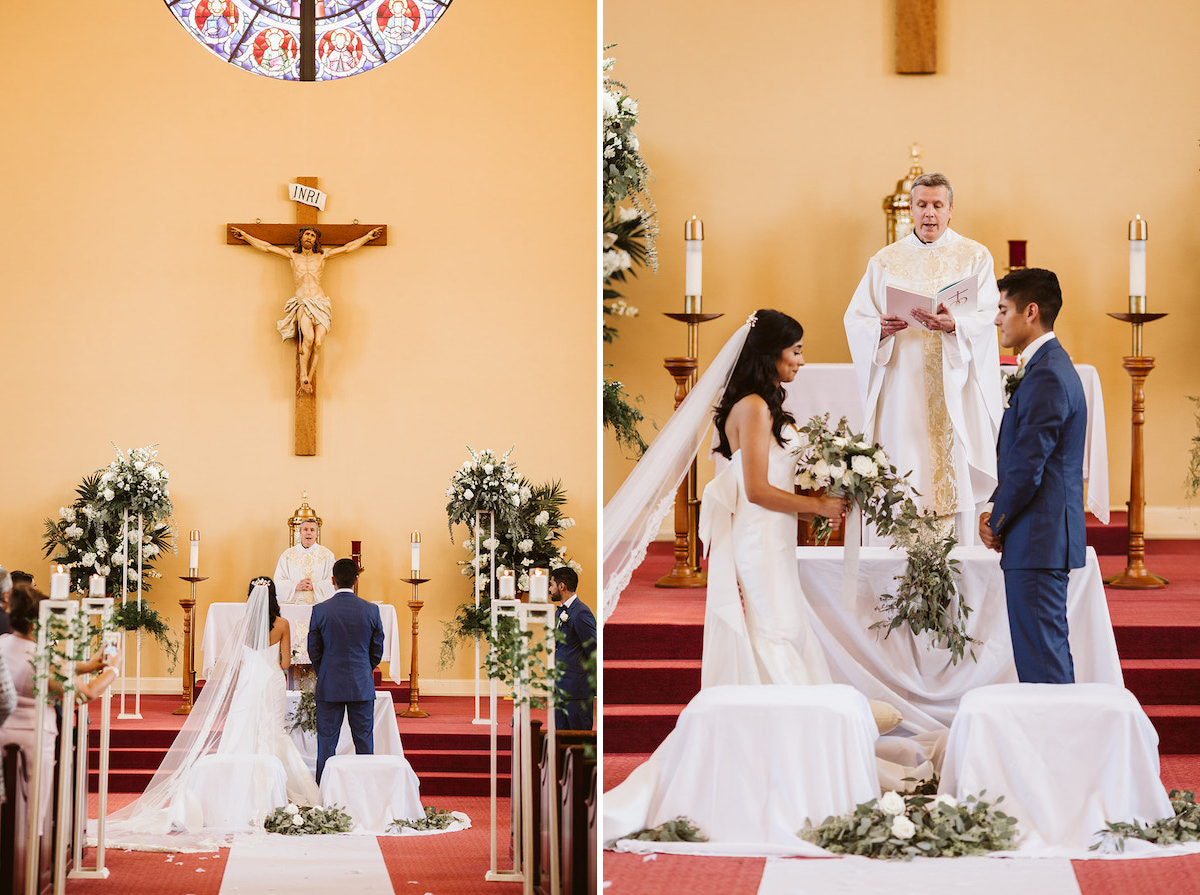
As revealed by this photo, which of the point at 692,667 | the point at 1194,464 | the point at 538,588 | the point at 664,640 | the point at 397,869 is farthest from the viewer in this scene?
the point at 1194,464

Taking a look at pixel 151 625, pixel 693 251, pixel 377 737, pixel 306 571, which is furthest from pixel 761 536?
pixel 151 625

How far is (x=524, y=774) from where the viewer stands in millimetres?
4387

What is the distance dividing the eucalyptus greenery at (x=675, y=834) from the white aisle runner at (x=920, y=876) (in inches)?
9.3

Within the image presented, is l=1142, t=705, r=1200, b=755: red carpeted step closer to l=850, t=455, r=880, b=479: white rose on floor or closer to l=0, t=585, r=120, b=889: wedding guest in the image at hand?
l=850, t=455, r=880, b=479: white rose on floor

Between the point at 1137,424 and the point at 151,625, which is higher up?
the point at 1137,424

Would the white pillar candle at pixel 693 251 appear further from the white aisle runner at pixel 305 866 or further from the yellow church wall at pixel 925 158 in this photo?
the white aisle runner at pixel 305 866

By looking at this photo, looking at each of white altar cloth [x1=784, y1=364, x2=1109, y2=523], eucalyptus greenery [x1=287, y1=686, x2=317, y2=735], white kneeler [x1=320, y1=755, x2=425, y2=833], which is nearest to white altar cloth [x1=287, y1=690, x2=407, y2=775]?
eucalyptus greenery [x1=287, y1=686, x2=317, y2=735]

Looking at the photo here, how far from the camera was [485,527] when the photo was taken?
7.98m

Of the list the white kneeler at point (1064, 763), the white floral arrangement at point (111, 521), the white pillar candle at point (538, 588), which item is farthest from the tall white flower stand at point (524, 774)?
the white floral arrangement at point (111, 521)

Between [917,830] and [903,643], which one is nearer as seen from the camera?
[917,830]

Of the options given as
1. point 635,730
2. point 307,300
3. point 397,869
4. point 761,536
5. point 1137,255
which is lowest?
point 397,869

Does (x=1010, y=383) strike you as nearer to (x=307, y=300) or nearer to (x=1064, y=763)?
(x=1064, y=763)

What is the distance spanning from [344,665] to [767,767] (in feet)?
9.82

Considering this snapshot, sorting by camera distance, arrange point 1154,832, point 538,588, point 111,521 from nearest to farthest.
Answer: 1. point 1154,832
2. point 538,588
3. point 111,521
